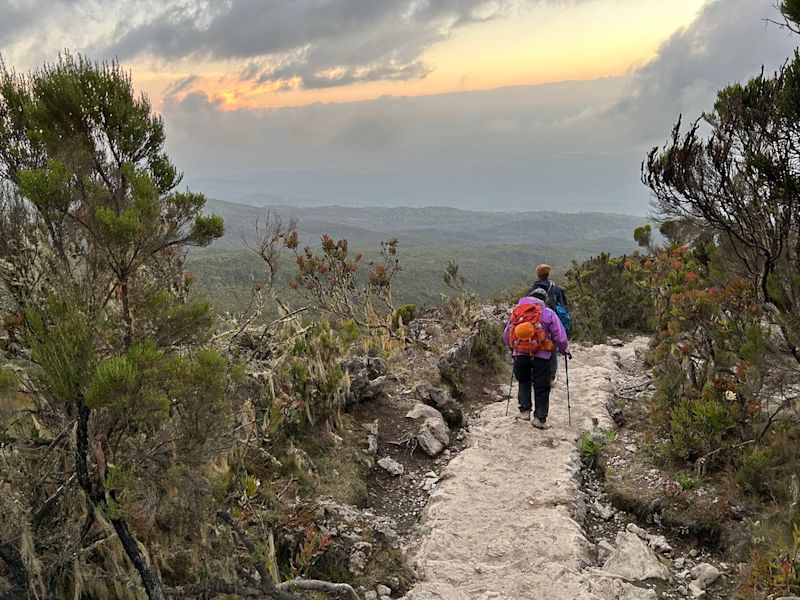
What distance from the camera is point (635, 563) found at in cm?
463

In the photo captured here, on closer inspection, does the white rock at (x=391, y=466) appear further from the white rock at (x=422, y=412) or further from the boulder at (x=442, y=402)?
the boulder at (x=442, y=402)

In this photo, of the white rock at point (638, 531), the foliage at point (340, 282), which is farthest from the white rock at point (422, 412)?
the foliage at point (340, 282)

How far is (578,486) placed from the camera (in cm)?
614

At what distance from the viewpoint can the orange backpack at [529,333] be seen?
731 centimetres

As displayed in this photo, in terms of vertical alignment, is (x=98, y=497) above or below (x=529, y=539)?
above

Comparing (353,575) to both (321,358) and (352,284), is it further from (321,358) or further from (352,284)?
(352,284)

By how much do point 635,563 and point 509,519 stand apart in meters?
1.29

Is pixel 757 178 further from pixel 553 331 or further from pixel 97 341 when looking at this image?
pixel 97 341

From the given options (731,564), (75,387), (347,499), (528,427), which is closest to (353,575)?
(347,499)

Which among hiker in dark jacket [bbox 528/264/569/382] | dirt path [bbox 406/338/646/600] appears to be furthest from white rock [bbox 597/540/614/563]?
hiker in dark jacket [bbox 528/264/569/382]

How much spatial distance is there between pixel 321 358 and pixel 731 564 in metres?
5.08

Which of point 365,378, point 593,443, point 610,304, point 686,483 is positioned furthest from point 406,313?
point 686,483

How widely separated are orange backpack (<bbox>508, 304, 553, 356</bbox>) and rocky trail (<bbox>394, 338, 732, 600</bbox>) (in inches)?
50.2

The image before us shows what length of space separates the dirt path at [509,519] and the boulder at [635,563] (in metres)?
0.26
